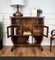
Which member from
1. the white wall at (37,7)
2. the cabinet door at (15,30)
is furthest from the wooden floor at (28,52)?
the white wall at (37,7)

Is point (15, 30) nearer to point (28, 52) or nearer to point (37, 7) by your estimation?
point (28, 52)

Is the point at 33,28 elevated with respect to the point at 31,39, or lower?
elevated

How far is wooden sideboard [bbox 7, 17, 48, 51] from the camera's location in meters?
3.89

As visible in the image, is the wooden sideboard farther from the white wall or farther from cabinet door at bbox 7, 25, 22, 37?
the white wall

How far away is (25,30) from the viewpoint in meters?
3.93

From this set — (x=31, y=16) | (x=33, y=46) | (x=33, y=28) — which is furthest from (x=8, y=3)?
(x=33, y=46)

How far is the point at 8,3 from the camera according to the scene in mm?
4195

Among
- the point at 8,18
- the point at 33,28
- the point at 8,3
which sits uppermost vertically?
the point at 8,3

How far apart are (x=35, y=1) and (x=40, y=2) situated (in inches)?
5.9

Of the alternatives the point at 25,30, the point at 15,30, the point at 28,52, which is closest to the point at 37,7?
the point at 25,30

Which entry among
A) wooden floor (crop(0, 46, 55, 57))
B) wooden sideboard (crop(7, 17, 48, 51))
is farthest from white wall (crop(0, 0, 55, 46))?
wooden floor (crop(0, 46, 55, 57))

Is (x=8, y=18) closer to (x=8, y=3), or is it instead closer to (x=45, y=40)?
(x=8, y=3)

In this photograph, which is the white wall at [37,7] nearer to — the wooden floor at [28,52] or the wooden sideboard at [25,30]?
the wooden sideboard at [25,30]

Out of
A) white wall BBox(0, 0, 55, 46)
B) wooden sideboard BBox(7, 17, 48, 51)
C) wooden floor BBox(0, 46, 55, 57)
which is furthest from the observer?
white wall BBox(0, 0, 55, 46)
